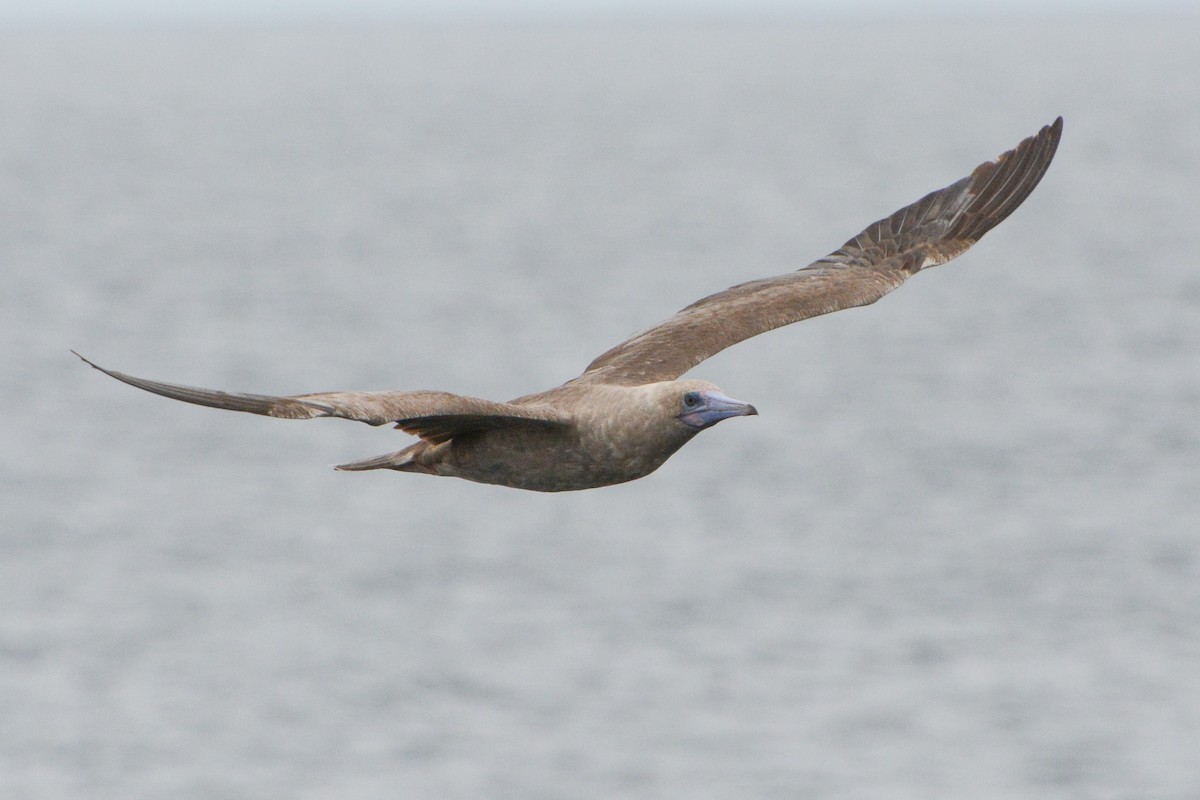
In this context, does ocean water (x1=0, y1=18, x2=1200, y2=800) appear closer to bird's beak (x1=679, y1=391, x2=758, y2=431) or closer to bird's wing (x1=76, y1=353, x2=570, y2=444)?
bird's wing (x1=76, y1=353, x2=570, y2=444)

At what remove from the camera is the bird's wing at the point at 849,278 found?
1484 centimetres

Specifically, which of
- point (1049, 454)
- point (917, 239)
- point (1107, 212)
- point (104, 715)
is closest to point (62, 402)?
point (104, 715)

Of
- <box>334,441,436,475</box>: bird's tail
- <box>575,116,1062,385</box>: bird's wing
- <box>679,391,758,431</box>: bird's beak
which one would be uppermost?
<box>575,116,1062,385</box>: bird's wing

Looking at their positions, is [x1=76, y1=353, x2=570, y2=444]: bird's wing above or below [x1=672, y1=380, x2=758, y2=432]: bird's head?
below

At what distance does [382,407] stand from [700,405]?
220 centimetres

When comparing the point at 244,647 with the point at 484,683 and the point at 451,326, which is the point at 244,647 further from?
the point at 451,326

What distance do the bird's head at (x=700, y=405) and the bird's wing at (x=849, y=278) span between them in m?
1.31

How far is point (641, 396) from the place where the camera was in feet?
43.1

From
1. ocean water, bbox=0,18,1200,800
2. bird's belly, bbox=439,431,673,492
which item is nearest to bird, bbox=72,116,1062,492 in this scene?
bird's belly, bbox=439,431,673,492

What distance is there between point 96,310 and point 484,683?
32.4 meters

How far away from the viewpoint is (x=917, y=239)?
53.5ft

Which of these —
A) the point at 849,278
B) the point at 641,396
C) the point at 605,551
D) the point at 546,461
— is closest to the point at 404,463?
the point at 546,461

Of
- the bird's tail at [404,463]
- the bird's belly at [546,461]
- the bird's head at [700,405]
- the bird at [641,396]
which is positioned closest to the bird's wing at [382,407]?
the bird at [641,396]

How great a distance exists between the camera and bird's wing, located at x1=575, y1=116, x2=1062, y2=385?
A: 14.8 meters
